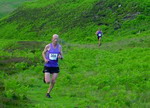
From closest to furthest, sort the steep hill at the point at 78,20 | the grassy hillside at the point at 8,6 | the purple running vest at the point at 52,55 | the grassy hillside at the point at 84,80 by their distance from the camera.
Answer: the grassy hillside at the point at 84,80 → the purple running vest at the point at 52,55 → the steep hill at the point at 78,20 → the grassy hillside at the point at 8,6

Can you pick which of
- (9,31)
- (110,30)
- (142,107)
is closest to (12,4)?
(9,31)

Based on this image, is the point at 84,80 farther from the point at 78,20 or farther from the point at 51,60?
the point at 78,20

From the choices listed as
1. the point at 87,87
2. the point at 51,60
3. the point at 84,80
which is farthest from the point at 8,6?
the point at 51,60

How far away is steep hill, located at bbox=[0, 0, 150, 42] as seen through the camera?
55.0 m

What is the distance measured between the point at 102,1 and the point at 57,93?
2222 inches

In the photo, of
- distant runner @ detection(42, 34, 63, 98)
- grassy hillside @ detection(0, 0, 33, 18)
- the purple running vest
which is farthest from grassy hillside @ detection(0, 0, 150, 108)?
grassy hillside @ detection(0, 0, 33, 18)

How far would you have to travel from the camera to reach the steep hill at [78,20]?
55031 millimetres

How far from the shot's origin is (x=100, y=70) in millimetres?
18891

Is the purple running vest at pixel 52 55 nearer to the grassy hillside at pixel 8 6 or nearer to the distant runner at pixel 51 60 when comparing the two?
the distant runner at pixel 51 60

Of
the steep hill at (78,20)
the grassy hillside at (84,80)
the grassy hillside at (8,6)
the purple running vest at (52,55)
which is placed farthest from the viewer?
the grassy hillside at (8,6)

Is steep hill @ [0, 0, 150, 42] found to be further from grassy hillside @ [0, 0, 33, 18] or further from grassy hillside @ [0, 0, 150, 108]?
grassy hillside @ [0, 0, 33, 18]

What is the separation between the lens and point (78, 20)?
64.9m

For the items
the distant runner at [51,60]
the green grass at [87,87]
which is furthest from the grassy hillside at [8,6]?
the distant runner at [51,60]

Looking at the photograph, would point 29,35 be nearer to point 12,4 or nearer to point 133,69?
point 133,69
